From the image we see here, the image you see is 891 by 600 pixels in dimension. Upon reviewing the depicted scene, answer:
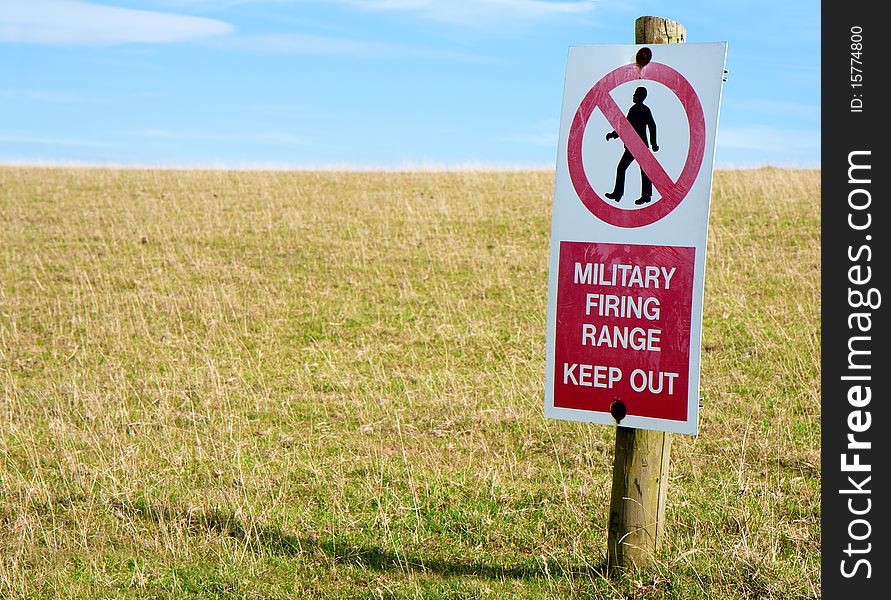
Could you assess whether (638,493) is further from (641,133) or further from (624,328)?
(641,133)

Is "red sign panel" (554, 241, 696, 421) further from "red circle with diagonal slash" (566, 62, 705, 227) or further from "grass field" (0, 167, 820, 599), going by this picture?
"grass field" (0, 167, 820, 599)

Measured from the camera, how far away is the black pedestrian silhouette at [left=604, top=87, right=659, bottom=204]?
4.29m

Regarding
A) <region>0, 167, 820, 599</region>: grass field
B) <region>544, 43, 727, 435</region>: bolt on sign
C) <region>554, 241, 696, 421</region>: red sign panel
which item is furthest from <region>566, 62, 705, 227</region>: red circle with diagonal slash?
<region>0, 167, 820, 599</region>: grass field

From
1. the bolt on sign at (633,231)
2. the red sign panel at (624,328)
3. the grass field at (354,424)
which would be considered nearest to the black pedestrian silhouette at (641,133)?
the bolt on sign at (633,231)

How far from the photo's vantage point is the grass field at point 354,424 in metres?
5.15

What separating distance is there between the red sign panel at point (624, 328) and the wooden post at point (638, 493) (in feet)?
0.94

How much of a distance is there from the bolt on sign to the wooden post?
0.23 m

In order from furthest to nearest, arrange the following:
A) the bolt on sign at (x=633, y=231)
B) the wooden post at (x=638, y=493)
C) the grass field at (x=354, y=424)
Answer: the grass field at (x=354, y=424), the wooden post at (x=638, y=493), the bolt on sign at (x=633, y=231)

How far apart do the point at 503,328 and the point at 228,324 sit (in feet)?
13.7

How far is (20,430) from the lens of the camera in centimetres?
803

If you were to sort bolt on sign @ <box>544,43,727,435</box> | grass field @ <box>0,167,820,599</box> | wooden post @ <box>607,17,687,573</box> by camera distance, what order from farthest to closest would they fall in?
grass field @ <box>0,167,820,599</box>
wooden post @ <box>607,17,687,573</box>
bolt on sign @ <box>544,43,727,435</box>

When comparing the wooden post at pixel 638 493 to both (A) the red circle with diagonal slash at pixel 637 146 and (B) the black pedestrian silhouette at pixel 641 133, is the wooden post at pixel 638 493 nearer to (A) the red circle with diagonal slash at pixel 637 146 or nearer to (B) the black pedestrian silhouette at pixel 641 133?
(A) the red circle with diagonal slash at pixel 637 146
